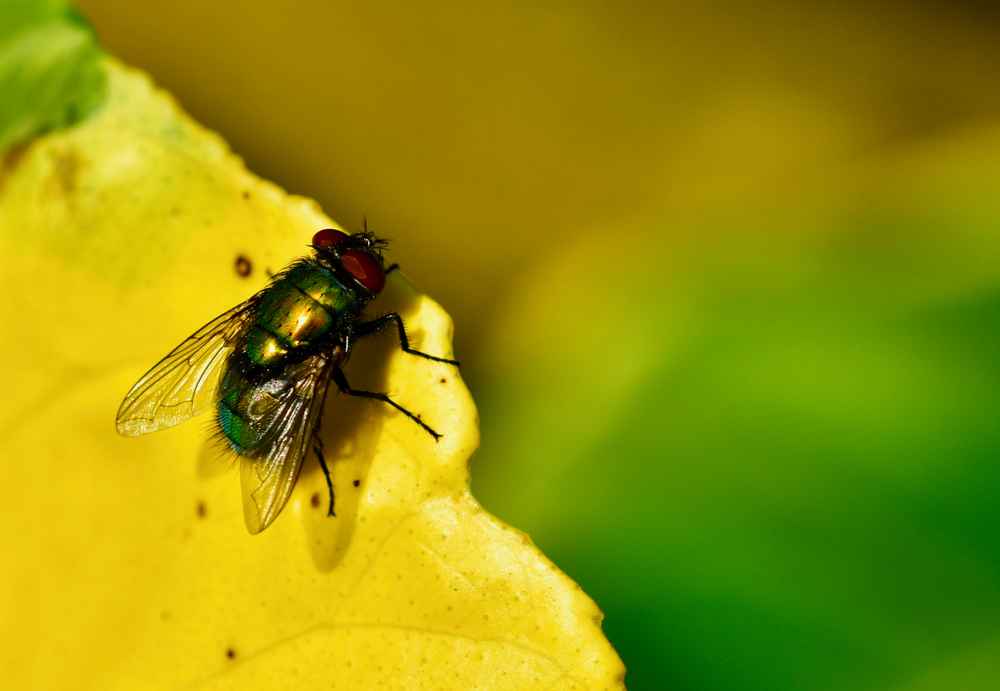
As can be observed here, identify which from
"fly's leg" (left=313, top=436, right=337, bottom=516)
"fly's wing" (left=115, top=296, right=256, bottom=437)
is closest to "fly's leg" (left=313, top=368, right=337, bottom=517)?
"fly's leg" (left=313, top=436, right=337, bottom=516)

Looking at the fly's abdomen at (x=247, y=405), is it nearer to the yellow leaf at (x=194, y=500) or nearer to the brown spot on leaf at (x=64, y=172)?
the yellow leaf at (x=194, y=500)

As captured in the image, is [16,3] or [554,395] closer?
[16,3]

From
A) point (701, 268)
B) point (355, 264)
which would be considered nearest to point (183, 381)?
point (355, 264)

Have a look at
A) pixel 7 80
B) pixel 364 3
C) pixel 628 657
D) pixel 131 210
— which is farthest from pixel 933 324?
pixel 364 3

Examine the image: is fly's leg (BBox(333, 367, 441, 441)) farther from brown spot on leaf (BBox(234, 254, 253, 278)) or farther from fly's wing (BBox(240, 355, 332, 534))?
brown spot on leaf (BBox(234, 254, 253, 278))

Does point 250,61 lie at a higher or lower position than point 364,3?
lower

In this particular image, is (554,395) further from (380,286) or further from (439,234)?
(439,234)

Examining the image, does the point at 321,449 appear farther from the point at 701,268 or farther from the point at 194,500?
the point at 701,268
